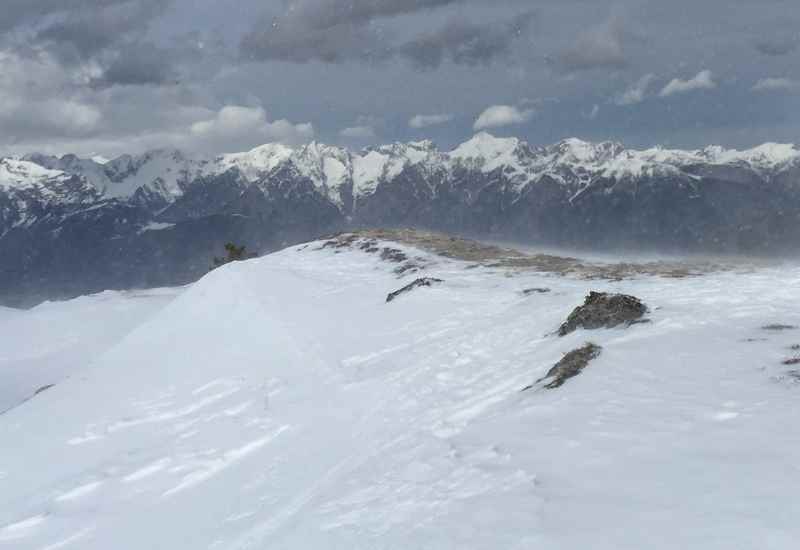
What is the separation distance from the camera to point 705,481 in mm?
7945

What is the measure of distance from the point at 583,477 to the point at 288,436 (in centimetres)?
786

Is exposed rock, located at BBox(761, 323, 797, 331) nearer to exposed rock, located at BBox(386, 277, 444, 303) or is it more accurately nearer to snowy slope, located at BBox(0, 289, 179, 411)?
exposed rock, located at BBox(386, 277, 444, 303)

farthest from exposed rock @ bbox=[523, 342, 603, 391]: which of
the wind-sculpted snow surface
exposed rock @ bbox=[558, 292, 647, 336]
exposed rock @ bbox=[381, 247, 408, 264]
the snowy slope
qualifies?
the snowy slope

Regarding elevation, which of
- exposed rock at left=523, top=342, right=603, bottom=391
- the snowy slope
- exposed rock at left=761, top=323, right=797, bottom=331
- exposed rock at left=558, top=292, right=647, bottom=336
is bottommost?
the snowy slope

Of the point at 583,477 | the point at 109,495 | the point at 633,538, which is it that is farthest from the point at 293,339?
the point at 633,538

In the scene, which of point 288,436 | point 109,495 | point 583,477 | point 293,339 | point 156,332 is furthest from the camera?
point 156,332

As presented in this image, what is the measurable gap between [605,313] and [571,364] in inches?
136

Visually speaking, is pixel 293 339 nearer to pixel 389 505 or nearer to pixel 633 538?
pixel 389 505

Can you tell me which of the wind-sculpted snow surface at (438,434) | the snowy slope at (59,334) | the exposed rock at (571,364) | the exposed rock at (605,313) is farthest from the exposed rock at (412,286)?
the snowy slope at (59,334)

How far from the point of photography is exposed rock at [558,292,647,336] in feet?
53.6

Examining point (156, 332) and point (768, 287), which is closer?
point (768, 287)

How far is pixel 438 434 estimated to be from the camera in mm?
12070

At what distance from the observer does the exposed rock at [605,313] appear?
53.6ft

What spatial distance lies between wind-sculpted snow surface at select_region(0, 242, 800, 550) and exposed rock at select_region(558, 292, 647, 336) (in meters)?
0.47
